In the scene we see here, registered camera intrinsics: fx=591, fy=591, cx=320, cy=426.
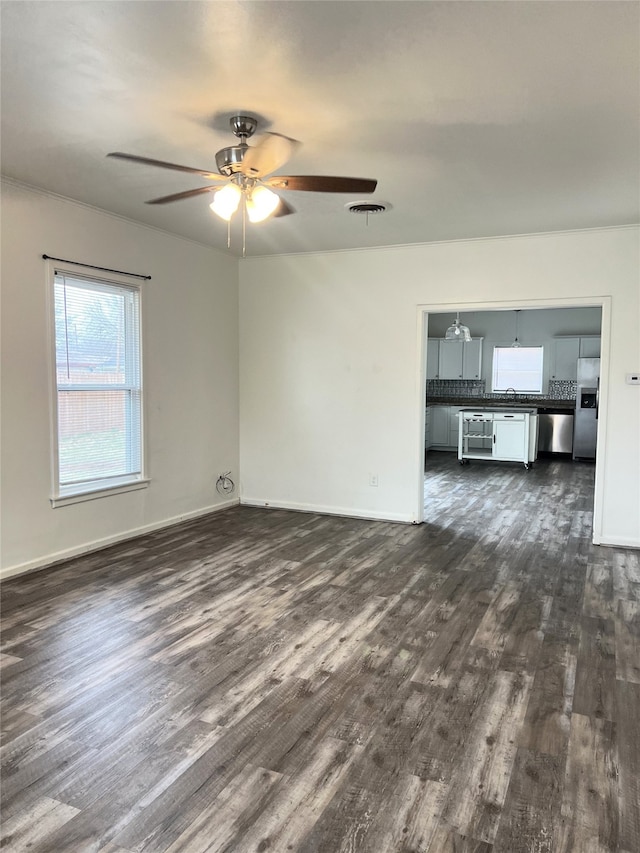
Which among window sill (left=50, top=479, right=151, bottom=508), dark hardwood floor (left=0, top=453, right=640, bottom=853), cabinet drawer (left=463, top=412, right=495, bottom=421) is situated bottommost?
dark hardwood floor (left=0, top=453, right=640, bottom=853)

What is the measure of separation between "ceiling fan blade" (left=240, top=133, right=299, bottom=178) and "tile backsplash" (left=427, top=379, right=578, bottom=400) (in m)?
8.46

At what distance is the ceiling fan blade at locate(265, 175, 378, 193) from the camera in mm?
2604

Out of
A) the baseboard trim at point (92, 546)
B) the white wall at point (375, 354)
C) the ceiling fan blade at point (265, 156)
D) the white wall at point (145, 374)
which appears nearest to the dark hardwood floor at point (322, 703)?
the baseboard trim at point (92, 546)

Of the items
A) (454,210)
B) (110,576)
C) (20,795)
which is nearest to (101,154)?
(454,210)

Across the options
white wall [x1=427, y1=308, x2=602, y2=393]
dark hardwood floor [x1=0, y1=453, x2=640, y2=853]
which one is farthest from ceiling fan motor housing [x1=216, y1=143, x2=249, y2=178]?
white wall [x1=427, y1=308, x2=602, y2=393]

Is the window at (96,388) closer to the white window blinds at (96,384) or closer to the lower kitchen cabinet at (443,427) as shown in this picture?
the white window blinds at (96,384)

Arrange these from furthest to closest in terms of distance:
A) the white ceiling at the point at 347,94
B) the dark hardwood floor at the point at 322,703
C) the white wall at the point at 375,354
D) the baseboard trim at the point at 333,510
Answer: the baseboard trim at the point at 333,510
the white wall at the point at 375,354
the white ceiling at the point at 347,94
the dark hardwood floor at the point at 322,703

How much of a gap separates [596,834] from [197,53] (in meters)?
2.95

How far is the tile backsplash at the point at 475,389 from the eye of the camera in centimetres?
1011

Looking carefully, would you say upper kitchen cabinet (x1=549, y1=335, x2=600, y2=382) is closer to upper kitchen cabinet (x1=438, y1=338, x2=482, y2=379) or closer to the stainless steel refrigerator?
the stainless steel refrigerator

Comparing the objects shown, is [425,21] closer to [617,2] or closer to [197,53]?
[617,2]

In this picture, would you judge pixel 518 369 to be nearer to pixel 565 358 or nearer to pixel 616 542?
pixel 565 358

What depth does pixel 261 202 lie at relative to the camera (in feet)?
9.15

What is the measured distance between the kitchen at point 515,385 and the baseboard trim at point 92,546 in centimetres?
497
